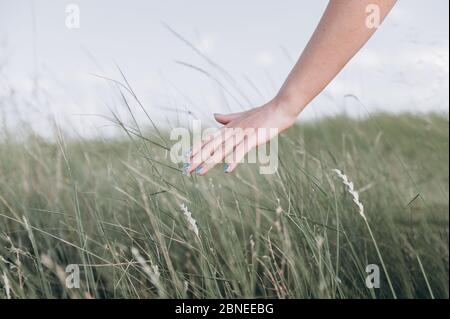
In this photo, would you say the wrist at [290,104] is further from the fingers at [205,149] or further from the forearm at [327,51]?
the fingers at [205,149]

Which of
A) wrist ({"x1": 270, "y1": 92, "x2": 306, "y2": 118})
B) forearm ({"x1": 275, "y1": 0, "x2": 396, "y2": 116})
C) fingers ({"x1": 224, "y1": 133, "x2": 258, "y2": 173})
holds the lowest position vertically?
fingers ({"x1": 224, "y1": 133, "x2": 258, "y2": 173})

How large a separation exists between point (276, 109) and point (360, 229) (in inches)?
25.6

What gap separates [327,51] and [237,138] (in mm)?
262

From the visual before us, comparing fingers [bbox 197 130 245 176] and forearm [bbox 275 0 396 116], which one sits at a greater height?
forearm [bbox 275 0 396 116]

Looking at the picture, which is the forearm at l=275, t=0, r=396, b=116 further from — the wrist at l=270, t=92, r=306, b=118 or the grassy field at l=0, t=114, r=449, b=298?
the grassy field at l=0, t=114, r=449, b=298

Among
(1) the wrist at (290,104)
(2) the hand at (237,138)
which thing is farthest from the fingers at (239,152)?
(1) the wrist at (290,104)

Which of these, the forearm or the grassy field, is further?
the grassy field

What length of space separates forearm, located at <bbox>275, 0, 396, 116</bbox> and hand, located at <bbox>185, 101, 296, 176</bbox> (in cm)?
3

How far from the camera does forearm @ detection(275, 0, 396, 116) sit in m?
1.09

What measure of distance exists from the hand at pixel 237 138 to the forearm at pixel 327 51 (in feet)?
0.10

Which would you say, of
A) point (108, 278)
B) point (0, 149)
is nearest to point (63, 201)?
point (0, 149)

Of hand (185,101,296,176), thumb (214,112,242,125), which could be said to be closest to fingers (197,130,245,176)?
hand (185,101,296,176)

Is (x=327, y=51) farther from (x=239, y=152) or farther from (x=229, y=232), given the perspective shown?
(x=229, y=232)
